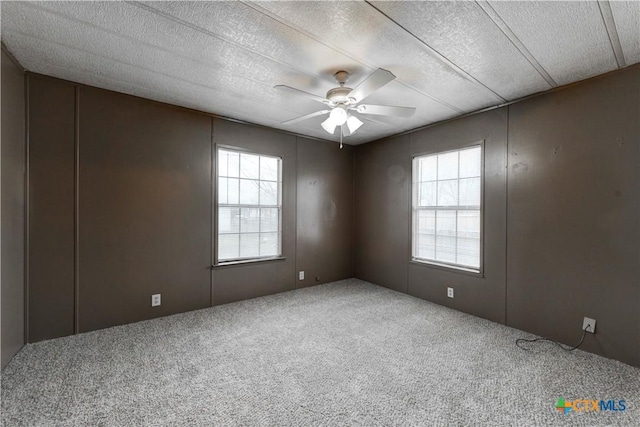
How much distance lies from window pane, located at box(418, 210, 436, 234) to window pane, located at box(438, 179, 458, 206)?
210mm

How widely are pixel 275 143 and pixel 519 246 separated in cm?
329

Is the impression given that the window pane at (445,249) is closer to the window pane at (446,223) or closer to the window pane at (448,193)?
the window pane at (446,223)

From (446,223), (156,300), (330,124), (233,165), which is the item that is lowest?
(156,300)

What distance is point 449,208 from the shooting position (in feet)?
12.2

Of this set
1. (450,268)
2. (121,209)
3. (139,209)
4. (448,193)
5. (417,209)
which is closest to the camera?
(121,209)

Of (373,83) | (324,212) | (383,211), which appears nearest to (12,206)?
(373,83)

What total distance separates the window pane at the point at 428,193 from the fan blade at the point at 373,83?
2.00 meters

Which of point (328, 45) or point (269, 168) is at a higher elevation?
point (328, 45)

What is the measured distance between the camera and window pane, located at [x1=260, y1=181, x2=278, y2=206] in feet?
13.5

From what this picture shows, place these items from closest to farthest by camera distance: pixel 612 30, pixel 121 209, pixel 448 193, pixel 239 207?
1. pixel 612 30
2. pixel 121 209
3. pixel 448 193
4. pixel 239 207

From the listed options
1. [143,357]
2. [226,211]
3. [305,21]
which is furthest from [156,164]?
[305,21]

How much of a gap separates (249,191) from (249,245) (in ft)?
2.47

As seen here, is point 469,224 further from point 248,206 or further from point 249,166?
point 249,166

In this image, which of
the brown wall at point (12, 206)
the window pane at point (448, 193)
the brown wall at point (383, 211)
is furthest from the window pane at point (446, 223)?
the brown wall at point (12, 206)
